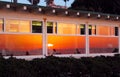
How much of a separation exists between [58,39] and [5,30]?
3325mm

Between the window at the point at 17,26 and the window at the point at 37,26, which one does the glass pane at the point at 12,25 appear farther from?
the window at the point at 37,26

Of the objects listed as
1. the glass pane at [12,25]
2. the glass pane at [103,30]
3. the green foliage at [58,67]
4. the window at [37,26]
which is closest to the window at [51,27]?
the window at [37,26]

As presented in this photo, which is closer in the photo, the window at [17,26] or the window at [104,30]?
the window at [17,26]

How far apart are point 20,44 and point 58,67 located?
17.1ft

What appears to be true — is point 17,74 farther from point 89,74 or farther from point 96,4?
point 96,4

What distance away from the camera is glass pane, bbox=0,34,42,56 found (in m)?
14.6

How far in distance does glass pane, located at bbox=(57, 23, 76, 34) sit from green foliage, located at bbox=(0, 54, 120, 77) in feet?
14.0

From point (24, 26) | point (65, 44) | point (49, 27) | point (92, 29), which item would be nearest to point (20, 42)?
point (24, 26)

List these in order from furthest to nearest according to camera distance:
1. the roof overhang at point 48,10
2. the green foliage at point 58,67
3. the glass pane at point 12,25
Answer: the glass pane at point 12,25 → the roof overhang at point 48,10 → the green foliage at point 58,67

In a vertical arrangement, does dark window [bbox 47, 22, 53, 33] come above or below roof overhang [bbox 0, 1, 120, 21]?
below

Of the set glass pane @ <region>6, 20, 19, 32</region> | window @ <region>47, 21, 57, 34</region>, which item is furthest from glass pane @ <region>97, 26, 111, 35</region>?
glass pane @ <region>6, 20, 19, 32</region>

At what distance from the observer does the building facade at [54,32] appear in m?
14.6

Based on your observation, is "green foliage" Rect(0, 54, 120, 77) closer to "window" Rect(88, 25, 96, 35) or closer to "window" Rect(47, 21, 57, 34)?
"window" Rect(47, 21, 57, 34)

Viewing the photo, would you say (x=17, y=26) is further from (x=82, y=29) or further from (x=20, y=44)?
(x=82, y=29)
